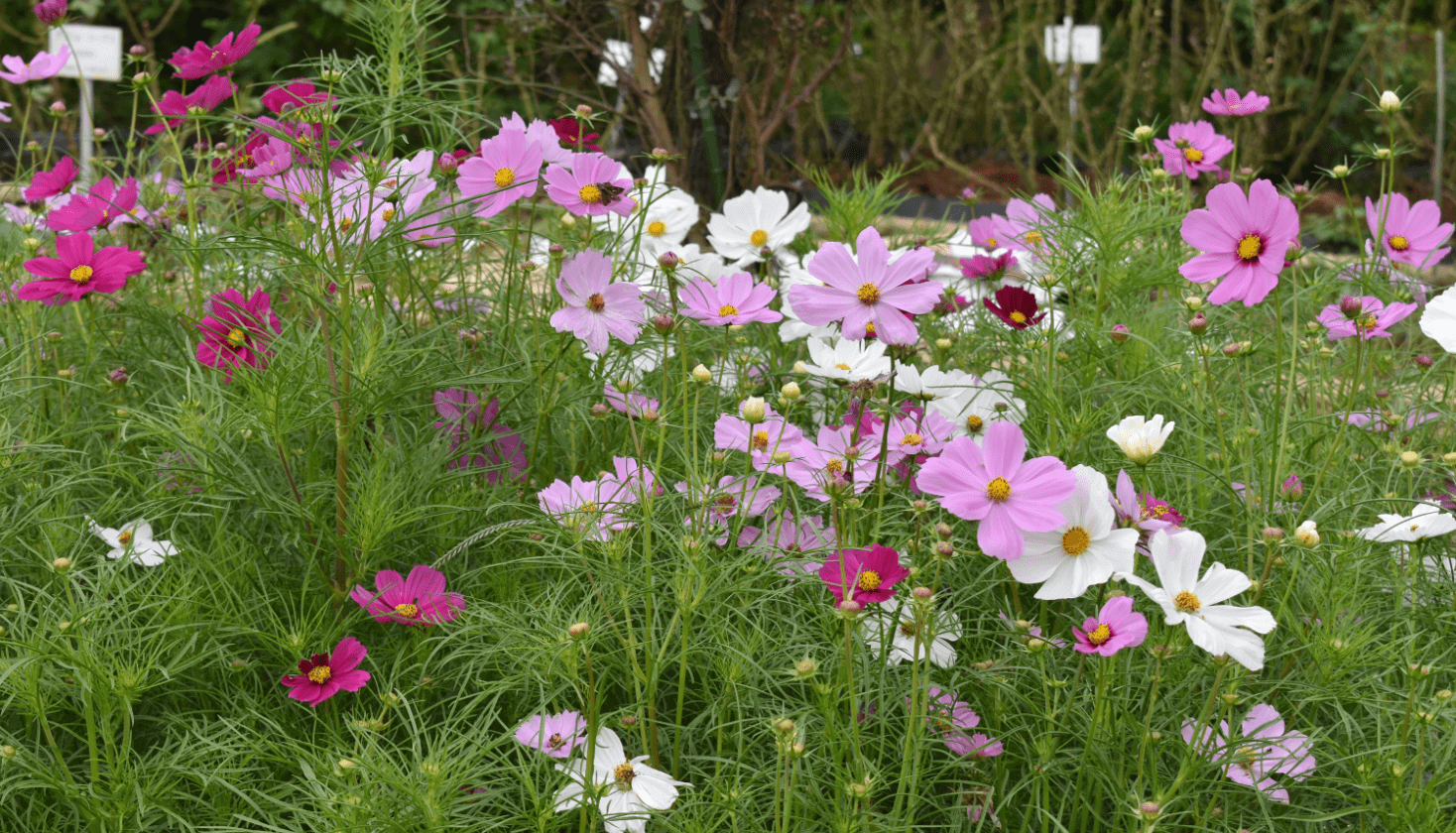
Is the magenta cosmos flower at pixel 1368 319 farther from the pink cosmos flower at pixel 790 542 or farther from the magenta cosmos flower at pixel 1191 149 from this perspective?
the pink cosmos flower at pixel 790 542

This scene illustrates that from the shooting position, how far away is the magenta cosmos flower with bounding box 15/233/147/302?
1.25 metres

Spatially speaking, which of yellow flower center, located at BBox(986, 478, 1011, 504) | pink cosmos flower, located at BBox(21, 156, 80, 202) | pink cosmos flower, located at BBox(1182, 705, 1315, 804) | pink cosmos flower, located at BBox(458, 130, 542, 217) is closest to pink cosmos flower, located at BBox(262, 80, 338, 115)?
pink cosmos flower, located at BBox(458, 130, 542, 217)

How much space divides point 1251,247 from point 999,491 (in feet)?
1.15

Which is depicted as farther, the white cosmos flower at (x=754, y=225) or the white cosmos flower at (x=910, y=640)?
the white cosmos flower at (x=754, y=225)

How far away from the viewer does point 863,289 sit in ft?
3.46

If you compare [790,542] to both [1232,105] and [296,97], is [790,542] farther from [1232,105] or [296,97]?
[1232,105]

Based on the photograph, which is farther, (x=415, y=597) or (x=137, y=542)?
(x=137, y=542)

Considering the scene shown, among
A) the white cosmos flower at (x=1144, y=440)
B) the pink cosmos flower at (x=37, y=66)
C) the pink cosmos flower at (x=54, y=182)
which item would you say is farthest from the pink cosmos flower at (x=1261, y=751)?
the pink cosmos flower at (x=37, y=66)

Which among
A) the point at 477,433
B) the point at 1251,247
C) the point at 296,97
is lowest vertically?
the point at 477,433

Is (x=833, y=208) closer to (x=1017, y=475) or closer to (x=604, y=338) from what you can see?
(x=604, y=338)

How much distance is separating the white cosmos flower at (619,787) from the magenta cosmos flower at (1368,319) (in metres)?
0.74

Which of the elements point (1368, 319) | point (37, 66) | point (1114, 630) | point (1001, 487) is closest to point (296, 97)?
point (1001, 487)

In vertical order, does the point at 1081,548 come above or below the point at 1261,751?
above

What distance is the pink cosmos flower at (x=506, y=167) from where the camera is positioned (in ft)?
3.78
